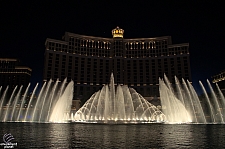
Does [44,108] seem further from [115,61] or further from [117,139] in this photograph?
[117,139]

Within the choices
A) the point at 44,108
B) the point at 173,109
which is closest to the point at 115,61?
the point at 44,108

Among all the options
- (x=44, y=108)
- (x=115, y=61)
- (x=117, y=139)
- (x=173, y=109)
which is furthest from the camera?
(x=115, y=61)

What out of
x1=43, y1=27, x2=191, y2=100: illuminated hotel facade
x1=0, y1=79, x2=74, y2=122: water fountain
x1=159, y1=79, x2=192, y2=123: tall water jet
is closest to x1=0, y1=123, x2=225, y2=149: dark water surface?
x1=159, y1=79, x2=192, y2=123: tall water jet

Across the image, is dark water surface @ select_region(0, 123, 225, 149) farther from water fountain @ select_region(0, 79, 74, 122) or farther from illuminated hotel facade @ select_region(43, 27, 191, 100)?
illuminated hotel facade @ select_region(43, 27, 191, 100)

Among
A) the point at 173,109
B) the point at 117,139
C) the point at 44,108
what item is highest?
the point at 44,108

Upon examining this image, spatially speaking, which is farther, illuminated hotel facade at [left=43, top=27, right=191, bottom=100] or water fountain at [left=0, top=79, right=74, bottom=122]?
illuminated hotel facade at [left=43, top=27, right=191, bottom=100]

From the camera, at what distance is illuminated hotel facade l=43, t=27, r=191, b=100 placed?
4242 inches

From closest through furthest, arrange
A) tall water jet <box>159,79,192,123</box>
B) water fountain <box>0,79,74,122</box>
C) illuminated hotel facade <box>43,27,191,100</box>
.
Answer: tall water jet <box>159,79,192,123</box>, water fountain <box>0,79,74,122</box>, illuminated hotel facade <box>43,27,191,100</box>

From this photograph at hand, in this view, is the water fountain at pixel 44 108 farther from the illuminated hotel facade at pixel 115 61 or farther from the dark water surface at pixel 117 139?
the dark water surface at pixel 117 139

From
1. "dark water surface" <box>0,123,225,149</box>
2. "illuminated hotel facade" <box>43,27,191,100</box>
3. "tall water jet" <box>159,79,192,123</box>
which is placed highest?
"illuminated hotel facade" <box>43,27,191,100</box>

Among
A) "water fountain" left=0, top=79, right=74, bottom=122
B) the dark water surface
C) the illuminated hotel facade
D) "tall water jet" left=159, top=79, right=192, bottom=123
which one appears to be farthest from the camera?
the illuminated hotel facade

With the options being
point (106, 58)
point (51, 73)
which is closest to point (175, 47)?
point (106, 58)

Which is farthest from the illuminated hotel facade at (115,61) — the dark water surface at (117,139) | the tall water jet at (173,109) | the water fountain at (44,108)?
the dark water surface at (117,139)

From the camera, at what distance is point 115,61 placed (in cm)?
11425
